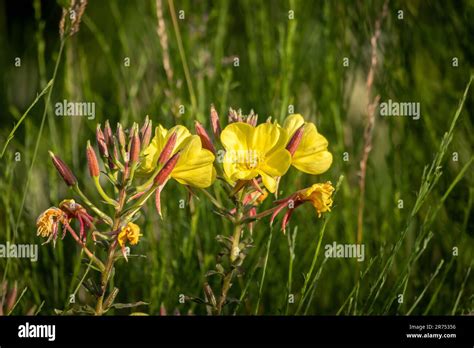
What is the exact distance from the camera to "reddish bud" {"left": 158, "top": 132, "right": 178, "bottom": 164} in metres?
1.17

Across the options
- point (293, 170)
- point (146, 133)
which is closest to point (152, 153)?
point (146, 133)

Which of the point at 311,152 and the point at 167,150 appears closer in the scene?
the point at 167,150

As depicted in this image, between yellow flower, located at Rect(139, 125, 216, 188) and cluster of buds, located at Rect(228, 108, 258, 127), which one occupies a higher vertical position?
cluster of buds, located at Rect(228, 108, 258, 127)

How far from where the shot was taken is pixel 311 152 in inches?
50.3

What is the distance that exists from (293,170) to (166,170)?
33.9 inches

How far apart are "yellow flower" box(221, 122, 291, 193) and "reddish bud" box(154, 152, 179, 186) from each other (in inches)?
4.3

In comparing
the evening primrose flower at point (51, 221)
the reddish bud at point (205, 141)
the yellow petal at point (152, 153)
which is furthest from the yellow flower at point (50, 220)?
the reddish bud at point (205, 141)

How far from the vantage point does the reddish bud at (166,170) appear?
1146mm

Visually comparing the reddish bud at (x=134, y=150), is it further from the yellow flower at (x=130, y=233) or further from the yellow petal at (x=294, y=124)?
the yellow petal at (x=294, y=124)

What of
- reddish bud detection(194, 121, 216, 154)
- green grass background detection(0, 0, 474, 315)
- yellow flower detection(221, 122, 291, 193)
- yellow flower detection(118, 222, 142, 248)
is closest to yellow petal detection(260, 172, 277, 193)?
yellow flower detection(221, 122, 291, 193)

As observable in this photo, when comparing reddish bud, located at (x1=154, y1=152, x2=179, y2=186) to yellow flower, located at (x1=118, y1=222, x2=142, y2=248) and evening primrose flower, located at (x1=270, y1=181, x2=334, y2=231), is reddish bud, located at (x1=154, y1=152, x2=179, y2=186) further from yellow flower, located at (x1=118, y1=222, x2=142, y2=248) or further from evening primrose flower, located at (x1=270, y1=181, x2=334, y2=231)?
evening primrose flower, located at (x1=270, y1=181, x2=334, y2=231)

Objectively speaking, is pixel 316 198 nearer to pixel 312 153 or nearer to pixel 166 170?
pixel 312 153
